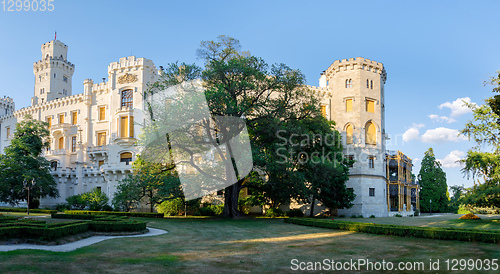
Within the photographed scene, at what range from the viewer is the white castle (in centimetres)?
4241

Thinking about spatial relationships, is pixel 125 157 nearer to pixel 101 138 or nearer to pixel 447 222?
pixel 101 138

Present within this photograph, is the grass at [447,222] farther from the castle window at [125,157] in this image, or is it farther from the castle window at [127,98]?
the castle window at [127,98]

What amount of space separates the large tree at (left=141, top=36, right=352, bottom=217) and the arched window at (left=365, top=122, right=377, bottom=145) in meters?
12.7

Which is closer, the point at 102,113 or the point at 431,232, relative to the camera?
the point at 431,232

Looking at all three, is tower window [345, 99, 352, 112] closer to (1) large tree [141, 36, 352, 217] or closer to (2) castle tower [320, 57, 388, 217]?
(2) castle tower [320, 57, 388, 217]

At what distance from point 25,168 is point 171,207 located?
18468 millimetres

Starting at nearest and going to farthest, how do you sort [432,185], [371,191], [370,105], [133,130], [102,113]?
[371,191]
[370,105]
[133,130]
[102,113]
[432,185]

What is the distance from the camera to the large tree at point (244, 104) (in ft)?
95.6

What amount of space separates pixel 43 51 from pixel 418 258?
66470 millimetres

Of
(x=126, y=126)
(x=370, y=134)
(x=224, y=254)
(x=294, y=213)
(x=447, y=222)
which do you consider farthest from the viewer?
(x=126, y=126)

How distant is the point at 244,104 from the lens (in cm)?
2950

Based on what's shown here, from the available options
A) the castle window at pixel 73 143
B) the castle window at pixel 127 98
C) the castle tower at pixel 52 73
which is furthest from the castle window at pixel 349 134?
the castle tower at pixel 52 73

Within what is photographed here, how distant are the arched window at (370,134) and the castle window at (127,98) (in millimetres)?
28296

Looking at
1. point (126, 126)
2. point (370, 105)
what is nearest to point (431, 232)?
point (370, 105)
